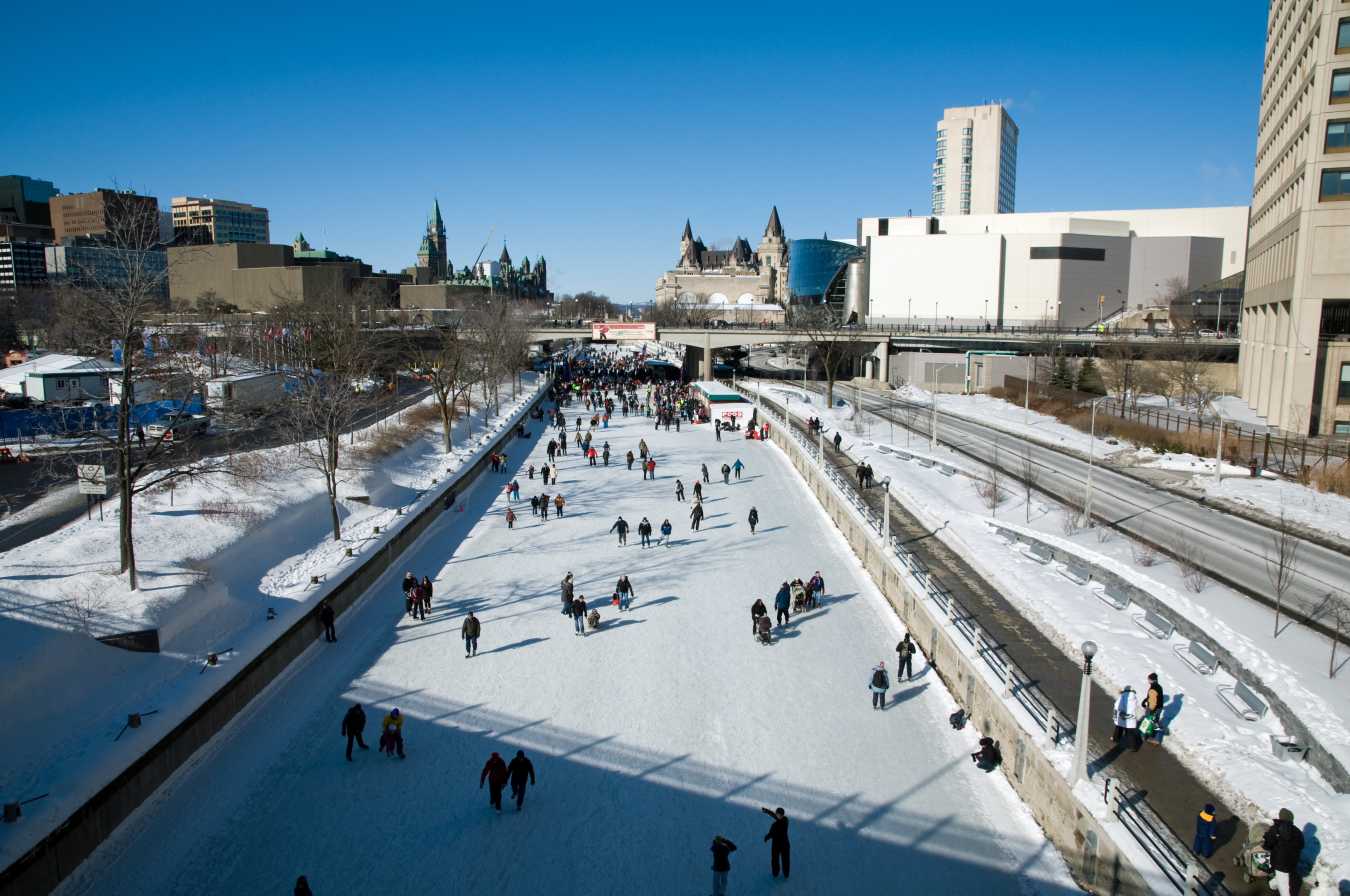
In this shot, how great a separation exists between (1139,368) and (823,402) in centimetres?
1686

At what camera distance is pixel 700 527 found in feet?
83.4

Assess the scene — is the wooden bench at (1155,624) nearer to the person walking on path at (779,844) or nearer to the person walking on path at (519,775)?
the person walking on path at (779,844)

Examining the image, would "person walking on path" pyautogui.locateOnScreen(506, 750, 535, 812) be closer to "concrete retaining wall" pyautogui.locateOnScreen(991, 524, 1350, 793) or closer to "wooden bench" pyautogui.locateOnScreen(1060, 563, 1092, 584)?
"concrete retaining wall" pyautogui.locateOnScreen(991, 524, 1350, 793)

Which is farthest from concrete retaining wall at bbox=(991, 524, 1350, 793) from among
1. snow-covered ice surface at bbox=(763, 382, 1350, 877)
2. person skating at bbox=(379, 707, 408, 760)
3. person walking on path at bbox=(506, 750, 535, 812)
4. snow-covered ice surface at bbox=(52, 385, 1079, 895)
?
person skating at bbox=(379, 707, 408, 760)

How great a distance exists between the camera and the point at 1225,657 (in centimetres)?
1301

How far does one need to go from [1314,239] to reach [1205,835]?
2909 cm

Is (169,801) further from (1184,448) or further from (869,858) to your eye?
(1184,448)

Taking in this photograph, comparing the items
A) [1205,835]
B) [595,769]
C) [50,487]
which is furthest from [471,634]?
[50,487]

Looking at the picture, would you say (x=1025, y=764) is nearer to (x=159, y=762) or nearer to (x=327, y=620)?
(x=159, y=762)

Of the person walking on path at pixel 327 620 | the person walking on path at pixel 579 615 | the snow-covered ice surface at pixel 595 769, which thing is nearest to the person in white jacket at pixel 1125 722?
the snow-covered ice surface at pixel 595 769

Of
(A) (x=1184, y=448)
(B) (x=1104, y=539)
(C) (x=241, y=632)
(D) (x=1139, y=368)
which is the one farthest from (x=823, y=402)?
(C) (x=241, y=632)

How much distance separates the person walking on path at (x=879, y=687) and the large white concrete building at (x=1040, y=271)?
3107 inches

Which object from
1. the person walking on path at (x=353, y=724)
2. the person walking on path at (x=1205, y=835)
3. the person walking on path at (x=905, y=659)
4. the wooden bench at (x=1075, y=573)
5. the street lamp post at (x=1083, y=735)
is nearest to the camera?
the person walking on path at (x=1205, y=835)

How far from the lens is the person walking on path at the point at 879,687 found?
13.8 m
